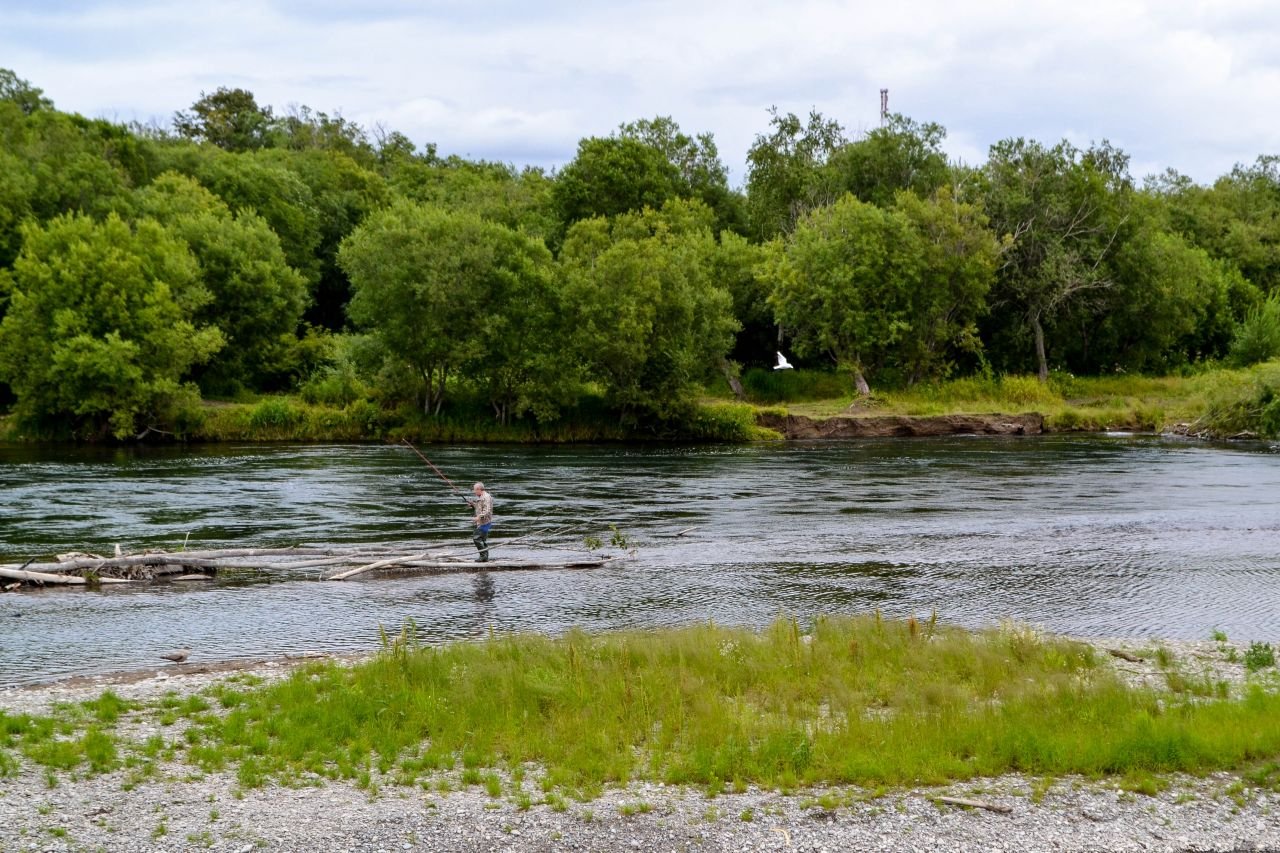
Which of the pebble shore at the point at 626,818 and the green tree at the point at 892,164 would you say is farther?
the green tree at the point at 892,164

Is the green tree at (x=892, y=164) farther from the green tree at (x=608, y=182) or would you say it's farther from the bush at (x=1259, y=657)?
the bush at (x=1259, y=657)

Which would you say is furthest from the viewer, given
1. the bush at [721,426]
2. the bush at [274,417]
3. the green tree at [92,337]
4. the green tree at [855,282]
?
the green tree at [855,282]

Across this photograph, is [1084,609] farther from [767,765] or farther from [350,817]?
[350,817]

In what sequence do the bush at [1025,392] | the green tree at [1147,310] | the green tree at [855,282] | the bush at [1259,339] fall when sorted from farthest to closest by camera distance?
the bush at [1259,339], the green tree at [1147,310], the bush at [1025,392], the green tree at [855,282]

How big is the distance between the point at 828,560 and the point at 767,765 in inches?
734

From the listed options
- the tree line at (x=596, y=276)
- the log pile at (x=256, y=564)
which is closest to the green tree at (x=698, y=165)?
the tree line at (x=596, y=276)

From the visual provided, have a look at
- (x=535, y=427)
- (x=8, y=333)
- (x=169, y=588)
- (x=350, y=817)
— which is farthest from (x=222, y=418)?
(x=350, y=817)

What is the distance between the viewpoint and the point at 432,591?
28.5 metres

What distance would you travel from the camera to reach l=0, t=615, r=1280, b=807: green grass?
1434cm

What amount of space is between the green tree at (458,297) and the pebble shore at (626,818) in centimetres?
5286

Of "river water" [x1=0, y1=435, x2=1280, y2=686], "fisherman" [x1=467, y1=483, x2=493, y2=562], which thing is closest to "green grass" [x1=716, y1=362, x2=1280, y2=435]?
"river water" [x1=0, y1=435, x2=1280, y2=686]

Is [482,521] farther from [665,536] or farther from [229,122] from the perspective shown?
[229,122]

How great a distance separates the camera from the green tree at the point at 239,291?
7619 centimetres

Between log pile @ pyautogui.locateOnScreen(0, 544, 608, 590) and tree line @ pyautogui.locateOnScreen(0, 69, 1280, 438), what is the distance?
3502 centimetres
